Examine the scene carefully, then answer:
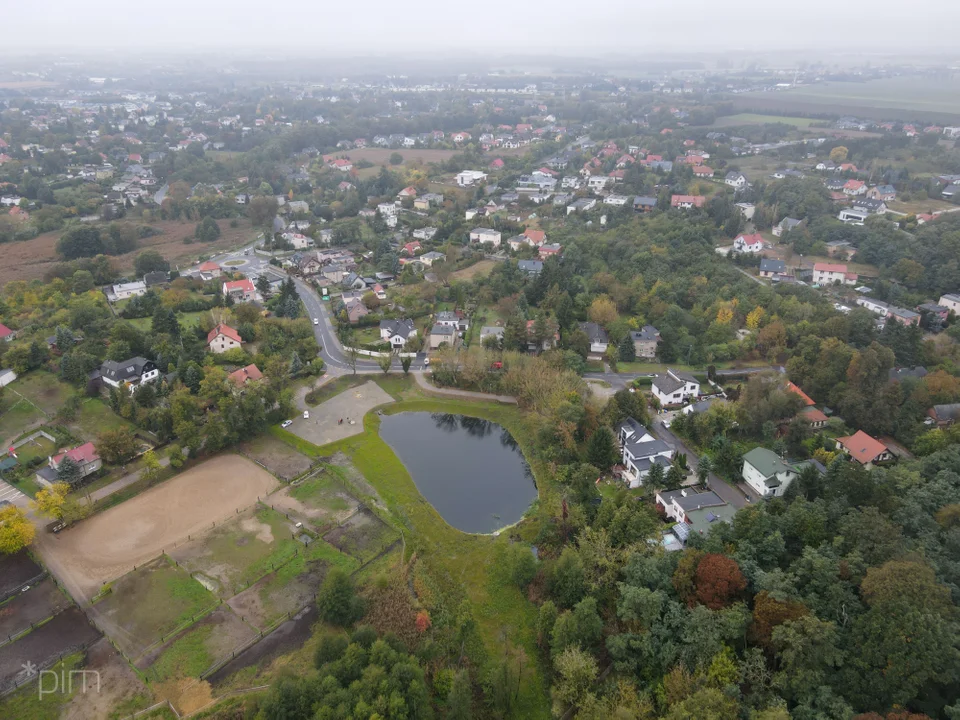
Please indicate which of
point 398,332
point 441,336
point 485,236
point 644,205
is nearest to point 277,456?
point 398,332

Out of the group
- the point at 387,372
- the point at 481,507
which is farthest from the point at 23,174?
the point at 481,507

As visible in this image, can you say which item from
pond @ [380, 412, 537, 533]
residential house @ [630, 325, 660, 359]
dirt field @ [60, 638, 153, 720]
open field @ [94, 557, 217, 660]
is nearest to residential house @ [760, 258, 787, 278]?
residential house @ [630, 325, 660, 359]

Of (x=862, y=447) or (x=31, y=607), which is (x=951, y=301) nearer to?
(x=862, y=447)

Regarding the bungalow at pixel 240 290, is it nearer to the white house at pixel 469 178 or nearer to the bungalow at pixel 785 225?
the white house at pixel 469 178

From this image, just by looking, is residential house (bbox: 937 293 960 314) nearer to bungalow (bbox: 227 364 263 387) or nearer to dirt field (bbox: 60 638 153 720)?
bungalow (bbox: 227 364 263 387)

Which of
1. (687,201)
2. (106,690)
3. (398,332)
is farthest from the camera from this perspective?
(687,201)
